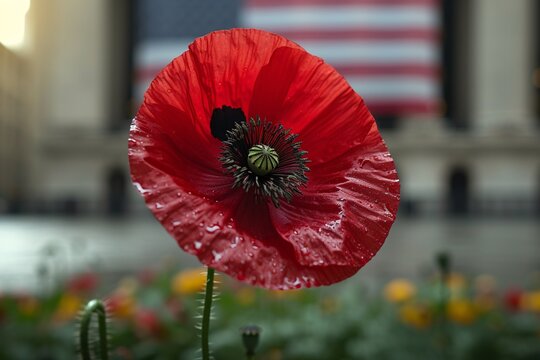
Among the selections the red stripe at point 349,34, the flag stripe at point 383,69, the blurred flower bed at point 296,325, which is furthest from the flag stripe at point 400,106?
the blurred flower bed at point 296,325

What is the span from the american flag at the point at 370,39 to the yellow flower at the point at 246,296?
68.5ft

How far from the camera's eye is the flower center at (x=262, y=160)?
2.41ft

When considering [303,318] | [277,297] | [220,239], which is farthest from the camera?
[277,297]

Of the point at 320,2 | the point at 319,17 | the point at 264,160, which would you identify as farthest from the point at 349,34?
the point at 264,160

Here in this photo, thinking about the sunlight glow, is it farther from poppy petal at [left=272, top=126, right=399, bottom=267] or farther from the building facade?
the building facade

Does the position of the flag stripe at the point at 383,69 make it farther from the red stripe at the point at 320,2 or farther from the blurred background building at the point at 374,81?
the red stripe at the point at 320,2

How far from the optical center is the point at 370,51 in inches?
969

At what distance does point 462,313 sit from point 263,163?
2323 millimetres

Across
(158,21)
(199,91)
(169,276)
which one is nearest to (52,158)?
(158,21)

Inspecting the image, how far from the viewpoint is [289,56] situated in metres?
0.86

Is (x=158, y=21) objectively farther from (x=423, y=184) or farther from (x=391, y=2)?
Answer: (x=423, y=184)

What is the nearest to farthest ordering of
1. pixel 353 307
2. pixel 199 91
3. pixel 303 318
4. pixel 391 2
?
pixel 199 91 < pixel 303 318 < pixel 353 307 < pixel 391 2

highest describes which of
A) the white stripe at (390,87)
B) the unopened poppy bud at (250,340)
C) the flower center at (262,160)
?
the white stripe at (390,87)

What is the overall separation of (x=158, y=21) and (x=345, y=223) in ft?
89.4
